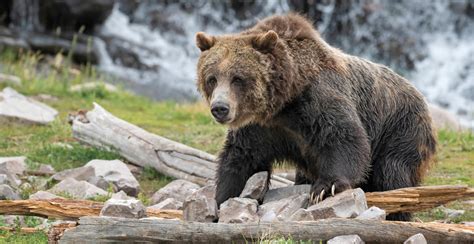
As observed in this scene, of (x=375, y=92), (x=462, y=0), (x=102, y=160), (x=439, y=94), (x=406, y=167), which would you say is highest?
(x=462, y=0)

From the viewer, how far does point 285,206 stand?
5.61 metres

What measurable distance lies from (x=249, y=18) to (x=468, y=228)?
1780 centimetres

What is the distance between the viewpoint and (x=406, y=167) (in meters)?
6.62

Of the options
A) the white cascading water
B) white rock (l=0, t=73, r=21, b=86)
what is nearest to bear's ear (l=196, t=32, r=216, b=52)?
white rock (l=0, t=73, r=21, b=86)

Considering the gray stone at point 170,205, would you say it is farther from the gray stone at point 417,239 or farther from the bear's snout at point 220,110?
the gray stone at point 417,239

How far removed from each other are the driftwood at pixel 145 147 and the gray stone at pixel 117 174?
509 mm

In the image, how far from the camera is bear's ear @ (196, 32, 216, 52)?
594 cm

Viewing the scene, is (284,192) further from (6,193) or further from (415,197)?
(6,193)

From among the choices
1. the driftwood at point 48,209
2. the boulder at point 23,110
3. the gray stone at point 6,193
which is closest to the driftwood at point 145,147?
the boulder at point 23,110

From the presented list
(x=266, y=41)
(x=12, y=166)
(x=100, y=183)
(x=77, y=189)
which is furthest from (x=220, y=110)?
(x=12, y=166)

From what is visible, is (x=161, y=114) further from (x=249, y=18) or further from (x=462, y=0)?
(x=462, y=0)

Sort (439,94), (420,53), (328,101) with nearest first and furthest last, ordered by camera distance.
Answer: (328,101), (439,94), (420,53)

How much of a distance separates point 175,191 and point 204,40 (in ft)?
6.00

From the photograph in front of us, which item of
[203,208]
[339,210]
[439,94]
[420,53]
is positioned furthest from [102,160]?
[420,53]
